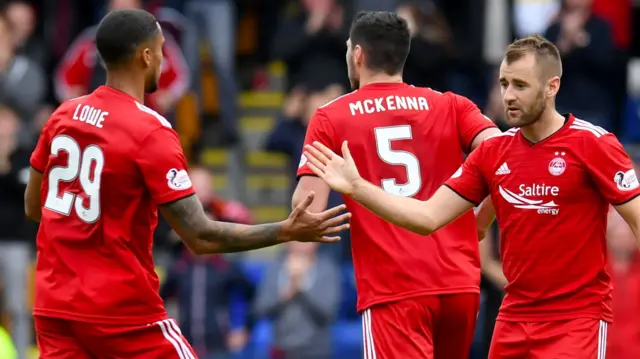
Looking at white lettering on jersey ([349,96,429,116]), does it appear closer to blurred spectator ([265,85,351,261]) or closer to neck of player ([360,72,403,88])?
neck of player ([360,72,403,88])

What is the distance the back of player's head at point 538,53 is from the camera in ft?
23.2

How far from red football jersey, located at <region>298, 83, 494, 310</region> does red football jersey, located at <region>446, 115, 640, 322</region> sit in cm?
47

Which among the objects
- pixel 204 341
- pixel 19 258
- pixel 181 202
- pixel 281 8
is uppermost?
pixel 281 8

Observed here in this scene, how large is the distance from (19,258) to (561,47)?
5.42 meters

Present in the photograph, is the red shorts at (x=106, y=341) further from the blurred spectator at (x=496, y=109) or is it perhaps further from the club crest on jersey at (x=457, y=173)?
the blurred spectator at (x=496, y=109)

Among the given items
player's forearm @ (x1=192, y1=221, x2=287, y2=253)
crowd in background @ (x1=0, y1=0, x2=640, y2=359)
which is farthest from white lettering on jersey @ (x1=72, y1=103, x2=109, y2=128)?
crowd in background @ (x1=0, y1=0, x2=640, y2=359)

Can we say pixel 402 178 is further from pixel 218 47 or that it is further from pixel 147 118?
pixel 218 47

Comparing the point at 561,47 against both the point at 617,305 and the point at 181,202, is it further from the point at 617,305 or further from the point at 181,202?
the point at 181,202

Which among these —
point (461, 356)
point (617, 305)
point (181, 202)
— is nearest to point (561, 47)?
point (617, 305)

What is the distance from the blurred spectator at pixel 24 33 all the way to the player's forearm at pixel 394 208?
7805mm

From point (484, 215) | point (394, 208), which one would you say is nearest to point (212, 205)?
point (484, 215)

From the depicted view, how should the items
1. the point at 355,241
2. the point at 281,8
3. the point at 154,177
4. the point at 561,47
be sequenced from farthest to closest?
the point at 281,8, the point at 561,47, the point at 355,241, the point at 154,177

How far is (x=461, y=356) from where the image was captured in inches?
300

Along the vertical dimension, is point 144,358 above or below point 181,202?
below
